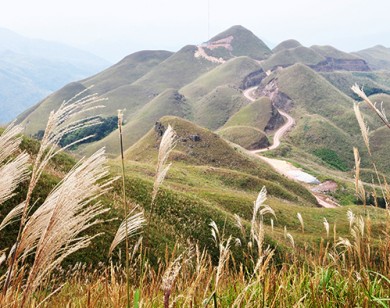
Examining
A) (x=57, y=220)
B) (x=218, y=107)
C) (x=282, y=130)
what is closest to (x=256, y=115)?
(x=282, y=130)

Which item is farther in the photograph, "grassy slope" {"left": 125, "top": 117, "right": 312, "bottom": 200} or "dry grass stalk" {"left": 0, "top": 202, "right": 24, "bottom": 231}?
"grassy slope" {"left": 125, "top": 117, "right": 312, "bottom": 200}

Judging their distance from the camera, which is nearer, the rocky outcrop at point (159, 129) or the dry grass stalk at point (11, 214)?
the dry grass stalk at point (11, 214)


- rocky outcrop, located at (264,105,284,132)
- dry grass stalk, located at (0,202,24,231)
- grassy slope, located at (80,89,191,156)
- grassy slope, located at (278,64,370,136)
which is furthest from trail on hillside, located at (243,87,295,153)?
dry grass stalk, located at (0,202,24,231)

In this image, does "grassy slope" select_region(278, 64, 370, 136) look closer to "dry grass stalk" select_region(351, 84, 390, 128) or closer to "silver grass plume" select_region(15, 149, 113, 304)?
"dry grass stalk" select_region(351, 84, 390, 128)

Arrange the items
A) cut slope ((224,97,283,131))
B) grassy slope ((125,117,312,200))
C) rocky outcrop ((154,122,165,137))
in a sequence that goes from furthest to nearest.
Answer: cut slope ((224,97,283,131)) → rocky outcrop ((154,122,165,137)) → grassy slope ((125,117,312,200))

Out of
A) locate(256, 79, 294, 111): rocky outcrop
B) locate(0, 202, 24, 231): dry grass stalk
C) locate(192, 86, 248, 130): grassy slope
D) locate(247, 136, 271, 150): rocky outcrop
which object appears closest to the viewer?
locate(0, 202, 24, 231): dry grass stalk

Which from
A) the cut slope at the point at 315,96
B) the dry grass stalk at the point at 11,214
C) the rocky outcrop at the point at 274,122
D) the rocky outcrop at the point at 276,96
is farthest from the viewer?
the rocky outcrop at the point at 276,96

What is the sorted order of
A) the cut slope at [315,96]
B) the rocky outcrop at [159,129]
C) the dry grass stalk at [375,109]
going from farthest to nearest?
1. the cut slope at [315,96]
2. the rocky outcrop at [159,129]
3. the dry grass stalk at [375,109]

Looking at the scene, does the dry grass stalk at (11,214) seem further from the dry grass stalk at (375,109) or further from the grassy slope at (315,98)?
the grassy slope at (315,98)

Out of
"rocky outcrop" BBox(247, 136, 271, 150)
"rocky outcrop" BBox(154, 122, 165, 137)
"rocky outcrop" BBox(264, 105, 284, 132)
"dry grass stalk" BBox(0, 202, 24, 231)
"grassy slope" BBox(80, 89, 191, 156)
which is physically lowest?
"grassy slope" BBox(80, 89, 191, 156)

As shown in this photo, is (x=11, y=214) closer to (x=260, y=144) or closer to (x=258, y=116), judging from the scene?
(x=260, y=144)

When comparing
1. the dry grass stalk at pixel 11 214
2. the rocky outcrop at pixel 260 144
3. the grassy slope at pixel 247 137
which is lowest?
the rocky outcrop at pixel 260 144

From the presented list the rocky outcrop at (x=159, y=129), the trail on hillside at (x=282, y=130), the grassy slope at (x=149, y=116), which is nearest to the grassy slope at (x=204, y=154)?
the rocky outcrop at (x=159, y=129)

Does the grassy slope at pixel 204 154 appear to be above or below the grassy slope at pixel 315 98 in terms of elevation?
above
